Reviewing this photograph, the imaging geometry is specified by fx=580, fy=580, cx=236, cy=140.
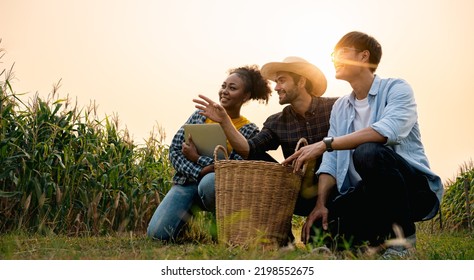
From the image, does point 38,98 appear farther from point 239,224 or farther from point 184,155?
point 239,224

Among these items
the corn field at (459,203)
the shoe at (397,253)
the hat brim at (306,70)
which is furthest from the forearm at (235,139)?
the corn field at (459,203)

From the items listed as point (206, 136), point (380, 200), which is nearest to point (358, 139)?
point (380, 200)

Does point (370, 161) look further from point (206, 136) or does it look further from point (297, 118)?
point (206, 136)

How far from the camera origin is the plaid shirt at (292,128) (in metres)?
4.08

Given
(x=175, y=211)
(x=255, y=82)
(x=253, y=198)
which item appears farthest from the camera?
(x=255, y=82)

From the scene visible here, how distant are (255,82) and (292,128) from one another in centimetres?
72

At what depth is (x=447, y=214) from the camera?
7.45 metres

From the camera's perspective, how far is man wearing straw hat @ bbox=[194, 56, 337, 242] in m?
4.01

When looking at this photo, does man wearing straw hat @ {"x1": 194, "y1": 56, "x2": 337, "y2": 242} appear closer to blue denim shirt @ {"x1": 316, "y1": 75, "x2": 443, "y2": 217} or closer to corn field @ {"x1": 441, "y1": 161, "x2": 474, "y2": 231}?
blue denim shirt @ {"x1": 316, "y1": 75, "x2": 443, "y2": 217}

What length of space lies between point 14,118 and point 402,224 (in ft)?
11.2

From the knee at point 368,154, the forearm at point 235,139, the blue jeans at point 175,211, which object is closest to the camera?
the knee at point 368,154

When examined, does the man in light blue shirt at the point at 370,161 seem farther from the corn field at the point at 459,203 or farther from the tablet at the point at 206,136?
the corn field at the point at 459,203

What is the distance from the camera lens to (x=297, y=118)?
4180 mm
